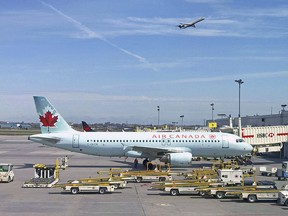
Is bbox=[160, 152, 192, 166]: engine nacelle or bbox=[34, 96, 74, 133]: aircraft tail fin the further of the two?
bbox=[34, 96, 74, 133]: aircraft tail fin

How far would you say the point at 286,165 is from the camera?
1474 inches

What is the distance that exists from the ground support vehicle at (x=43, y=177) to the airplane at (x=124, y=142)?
959cm

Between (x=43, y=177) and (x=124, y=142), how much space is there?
1296 centimetres

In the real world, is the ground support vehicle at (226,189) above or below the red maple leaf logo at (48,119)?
below

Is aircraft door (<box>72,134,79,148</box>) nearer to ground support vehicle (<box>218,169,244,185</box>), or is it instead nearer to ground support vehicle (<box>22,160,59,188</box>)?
ground support vehicle (<box>22,160,59,188</box>)

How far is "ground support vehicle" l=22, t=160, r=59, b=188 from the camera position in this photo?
32.3 meters

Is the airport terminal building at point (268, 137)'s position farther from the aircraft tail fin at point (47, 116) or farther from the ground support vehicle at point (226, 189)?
the ground support vehicle at point (226, 189)

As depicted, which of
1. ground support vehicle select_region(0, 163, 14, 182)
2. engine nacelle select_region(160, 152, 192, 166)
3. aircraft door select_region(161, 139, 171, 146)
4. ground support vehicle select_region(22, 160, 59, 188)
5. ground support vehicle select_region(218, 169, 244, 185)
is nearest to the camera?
ground support vehicle select_region(218, 169, 244, 185)

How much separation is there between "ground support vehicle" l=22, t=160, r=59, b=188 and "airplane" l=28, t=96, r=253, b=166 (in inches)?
378

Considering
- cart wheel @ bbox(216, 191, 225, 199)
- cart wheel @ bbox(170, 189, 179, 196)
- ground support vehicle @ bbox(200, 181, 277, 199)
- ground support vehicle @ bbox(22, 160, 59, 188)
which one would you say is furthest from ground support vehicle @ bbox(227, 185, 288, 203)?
ground support vehicle @ bbox(22, 160, 59, 188)

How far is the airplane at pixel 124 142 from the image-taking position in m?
46.3

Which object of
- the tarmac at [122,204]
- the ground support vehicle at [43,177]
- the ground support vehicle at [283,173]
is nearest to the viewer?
the tarmac at [122,204]

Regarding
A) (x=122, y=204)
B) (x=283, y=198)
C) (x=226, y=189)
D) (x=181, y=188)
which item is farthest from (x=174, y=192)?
(x=283, y=198)

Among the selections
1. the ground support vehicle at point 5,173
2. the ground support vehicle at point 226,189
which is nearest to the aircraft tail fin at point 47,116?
the ground support vehicle at point 5,173
